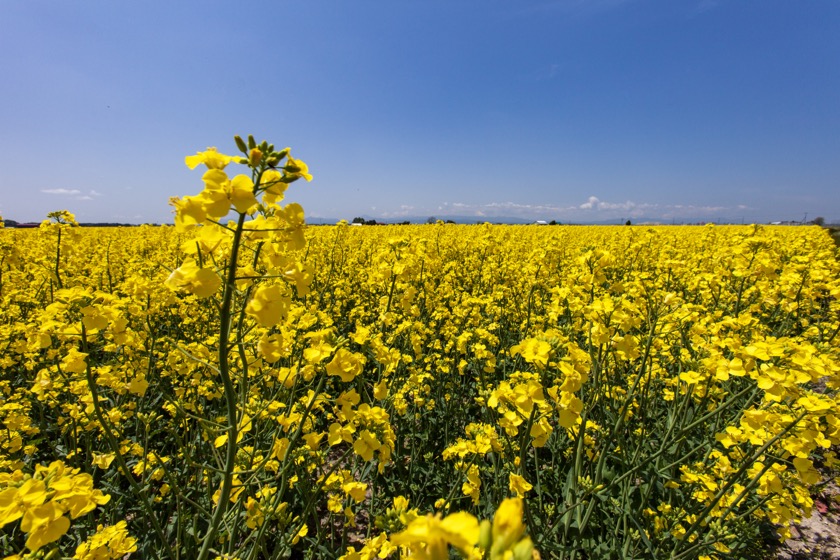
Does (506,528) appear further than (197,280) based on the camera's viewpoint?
No

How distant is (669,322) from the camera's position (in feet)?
8.54

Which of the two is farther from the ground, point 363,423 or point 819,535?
point 363,423

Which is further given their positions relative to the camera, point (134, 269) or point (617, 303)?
point (134, 269)

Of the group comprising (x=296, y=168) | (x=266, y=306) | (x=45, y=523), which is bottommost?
(x=45, y=523)

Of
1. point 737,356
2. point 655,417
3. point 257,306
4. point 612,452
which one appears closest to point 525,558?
point 257,306

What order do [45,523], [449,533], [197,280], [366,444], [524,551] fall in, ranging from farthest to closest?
[366,444], [197,280], [45,523], [449,533], [524,551]

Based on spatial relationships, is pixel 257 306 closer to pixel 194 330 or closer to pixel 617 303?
pixel 617 303

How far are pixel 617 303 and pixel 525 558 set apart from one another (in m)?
2.01

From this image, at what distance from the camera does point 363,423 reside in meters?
1.73

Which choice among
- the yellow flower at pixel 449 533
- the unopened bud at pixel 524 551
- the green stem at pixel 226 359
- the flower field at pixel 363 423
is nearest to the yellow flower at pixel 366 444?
the flower field at pixel 363 423

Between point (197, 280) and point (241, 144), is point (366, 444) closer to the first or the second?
point (197, 280)

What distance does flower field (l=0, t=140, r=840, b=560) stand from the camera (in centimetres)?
122

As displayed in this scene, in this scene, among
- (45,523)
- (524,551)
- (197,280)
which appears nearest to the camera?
(524,551)

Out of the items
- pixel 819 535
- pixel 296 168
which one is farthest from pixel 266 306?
pixel 819 535
